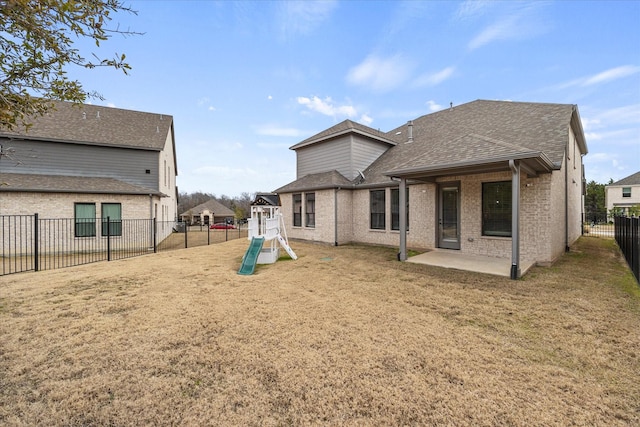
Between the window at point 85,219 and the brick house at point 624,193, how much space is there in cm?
5232

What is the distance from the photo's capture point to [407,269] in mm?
7746

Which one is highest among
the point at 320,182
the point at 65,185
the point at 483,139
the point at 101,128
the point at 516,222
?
the point at 101,128

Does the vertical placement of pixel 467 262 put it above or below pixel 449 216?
below

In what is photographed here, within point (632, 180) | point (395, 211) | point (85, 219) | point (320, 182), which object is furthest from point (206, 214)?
point (632, 180)

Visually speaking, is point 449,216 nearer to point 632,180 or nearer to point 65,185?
point 65,185

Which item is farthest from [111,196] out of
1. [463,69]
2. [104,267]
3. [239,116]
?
[463,69]

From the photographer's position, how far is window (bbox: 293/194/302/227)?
14.7 m

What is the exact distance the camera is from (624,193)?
35.0 meters

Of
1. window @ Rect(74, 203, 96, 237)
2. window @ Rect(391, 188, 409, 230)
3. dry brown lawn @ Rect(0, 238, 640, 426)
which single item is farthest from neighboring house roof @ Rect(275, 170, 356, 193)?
window @ Rect(74, 203, 96, 237)

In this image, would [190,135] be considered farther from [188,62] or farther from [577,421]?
[577,421]

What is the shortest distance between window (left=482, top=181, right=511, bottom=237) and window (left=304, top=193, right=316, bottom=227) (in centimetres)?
766

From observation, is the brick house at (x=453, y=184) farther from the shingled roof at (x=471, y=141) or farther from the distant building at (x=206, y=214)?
the distant building at (x=206, y=214)

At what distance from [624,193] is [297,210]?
46.4 metres

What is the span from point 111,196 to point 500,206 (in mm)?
17176
